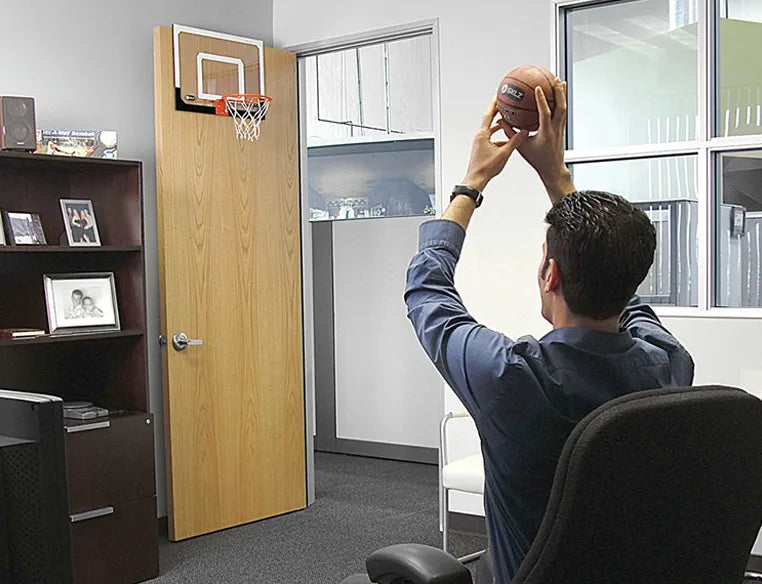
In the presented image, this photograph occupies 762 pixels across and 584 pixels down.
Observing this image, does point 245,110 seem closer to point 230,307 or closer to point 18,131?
point 230,307

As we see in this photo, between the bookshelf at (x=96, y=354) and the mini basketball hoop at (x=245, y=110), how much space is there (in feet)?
2.33

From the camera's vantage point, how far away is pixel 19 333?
12.1 feet

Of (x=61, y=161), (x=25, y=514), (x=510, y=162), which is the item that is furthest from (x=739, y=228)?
(x=25, y=514)

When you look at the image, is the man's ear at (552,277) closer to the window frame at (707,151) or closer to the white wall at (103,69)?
the window frame at (707,151)

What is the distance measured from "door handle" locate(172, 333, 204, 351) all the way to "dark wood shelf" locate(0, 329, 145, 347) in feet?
1.22

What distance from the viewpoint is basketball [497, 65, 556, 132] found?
81.8 inches

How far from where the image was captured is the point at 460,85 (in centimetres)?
443

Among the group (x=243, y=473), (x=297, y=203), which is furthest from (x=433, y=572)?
(x=297, y=203)

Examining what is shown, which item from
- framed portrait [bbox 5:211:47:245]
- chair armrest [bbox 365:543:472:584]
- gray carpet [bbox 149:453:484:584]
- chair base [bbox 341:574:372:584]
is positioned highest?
framed portrait [bbox 5:211:47:245]

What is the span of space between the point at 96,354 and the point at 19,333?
1.67 ft

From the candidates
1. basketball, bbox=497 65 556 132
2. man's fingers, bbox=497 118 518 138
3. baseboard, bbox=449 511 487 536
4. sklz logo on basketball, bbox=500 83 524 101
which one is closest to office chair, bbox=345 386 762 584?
man's fingers, bbox=497 118 518 138

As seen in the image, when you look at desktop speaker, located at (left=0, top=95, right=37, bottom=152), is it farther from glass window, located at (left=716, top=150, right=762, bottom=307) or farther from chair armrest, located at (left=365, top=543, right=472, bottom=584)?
glass window, located at (left=716, top=150, right=762, bottom=307)

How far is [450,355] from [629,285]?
31cm

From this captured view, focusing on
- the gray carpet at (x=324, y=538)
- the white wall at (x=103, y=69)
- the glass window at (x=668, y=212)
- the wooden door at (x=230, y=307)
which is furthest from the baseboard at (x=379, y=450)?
the glass window at (x=668, y=212)
